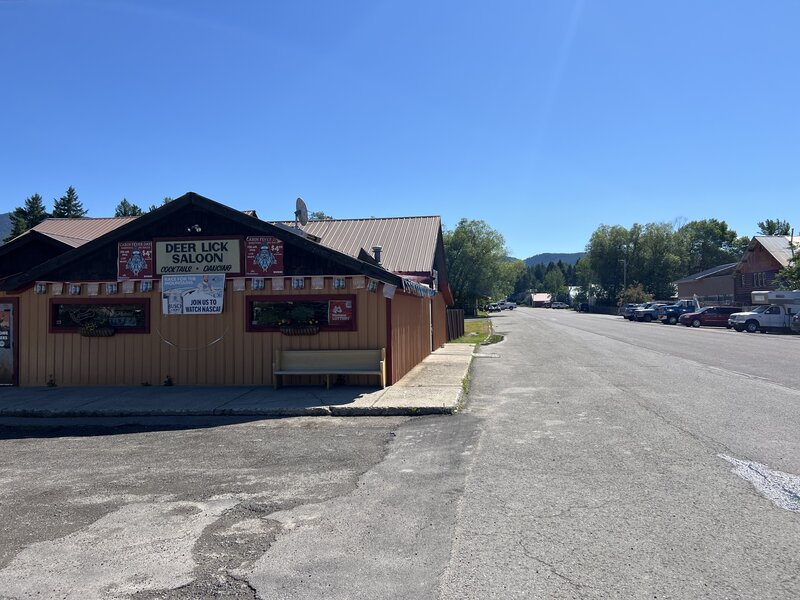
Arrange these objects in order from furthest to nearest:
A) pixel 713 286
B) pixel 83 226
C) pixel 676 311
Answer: pixel 713 286 < pixel 676 311 < pixel 83 226

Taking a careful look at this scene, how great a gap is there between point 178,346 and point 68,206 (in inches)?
2749

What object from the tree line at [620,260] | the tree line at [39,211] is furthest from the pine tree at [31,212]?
the tree line at [620,260]

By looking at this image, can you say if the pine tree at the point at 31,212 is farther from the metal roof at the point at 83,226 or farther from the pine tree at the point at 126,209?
the metal roof at the point at 83,226

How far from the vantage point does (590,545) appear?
14.4 feet

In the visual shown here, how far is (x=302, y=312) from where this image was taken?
13.2 meters

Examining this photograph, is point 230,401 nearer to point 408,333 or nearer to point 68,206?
point 408,333

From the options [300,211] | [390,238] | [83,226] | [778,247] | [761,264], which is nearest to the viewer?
[300,211]

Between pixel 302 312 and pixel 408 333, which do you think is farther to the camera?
pixel 408 333

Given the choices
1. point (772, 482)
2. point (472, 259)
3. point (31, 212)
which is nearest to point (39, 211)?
point (31, 212)

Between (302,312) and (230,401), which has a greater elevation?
(302,312)

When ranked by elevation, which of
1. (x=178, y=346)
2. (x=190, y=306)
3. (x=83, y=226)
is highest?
(x=83, y=226)

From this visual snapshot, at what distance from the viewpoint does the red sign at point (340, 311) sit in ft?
43.2

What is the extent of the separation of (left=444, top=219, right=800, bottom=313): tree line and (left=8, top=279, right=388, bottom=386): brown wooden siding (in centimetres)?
4290

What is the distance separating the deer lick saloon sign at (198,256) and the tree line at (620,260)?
44.6 m
